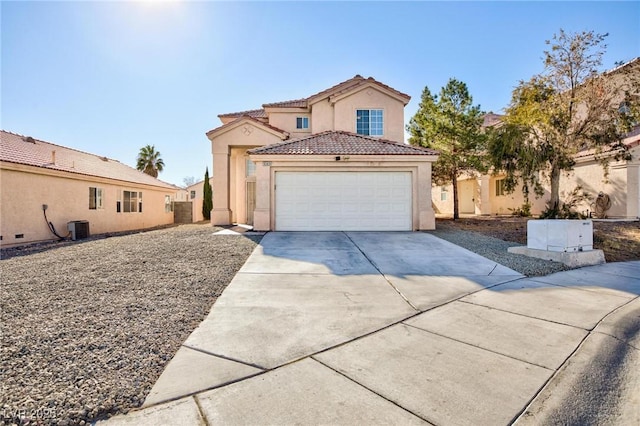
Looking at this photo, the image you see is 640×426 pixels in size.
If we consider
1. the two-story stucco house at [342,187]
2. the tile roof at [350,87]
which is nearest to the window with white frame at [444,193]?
the tile roof at [350,87]

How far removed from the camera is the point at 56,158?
49.7 feet

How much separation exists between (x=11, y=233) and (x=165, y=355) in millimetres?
13449

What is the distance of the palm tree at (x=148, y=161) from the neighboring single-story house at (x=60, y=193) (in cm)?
1906

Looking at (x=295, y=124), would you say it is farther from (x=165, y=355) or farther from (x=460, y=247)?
(x=165, y=355)

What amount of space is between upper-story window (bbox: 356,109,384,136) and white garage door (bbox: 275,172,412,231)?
214 inches

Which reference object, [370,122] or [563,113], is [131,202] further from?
[563,113]

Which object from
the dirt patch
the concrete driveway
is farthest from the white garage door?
the concrete driveway

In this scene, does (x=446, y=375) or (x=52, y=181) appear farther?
(x=52, y=181)

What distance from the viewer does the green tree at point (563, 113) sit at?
9164mm

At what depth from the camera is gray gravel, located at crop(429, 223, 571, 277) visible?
6737 millimetres

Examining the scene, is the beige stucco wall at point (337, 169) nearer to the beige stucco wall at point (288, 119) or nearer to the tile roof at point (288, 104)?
the beige stucco wall at point (288, 119)

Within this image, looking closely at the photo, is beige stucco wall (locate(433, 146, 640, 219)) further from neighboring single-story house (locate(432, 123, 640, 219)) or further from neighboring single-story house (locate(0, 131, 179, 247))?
neighboring single-story house (locate(0, 131, 179, 247))

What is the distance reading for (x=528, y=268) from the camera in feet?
22.2

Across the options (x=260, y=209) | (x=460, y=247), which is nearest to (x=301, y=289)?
(x=460, y=247)
